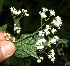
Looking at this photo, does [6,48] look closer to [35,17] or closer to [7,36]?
[7,36]

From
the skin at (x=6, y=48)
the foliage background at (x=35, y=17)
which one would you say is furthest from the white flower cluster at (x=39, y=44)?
the foliage background at (x=35, y=17)

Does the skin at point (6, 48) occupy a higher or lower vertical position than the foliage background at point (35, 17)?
lower

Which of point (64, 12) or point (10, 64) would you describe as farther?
point (64, 12)

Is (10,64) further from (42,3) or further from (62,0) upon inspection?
(62,0)

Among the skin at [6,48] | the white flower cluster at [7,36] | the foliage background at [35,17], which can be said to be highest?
the foliage background at [35,17]

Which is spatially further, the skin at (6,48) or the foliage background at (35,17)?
the foliage background at (35,17)

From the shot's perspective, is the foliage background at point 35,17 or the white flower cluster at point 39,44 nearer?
the white flower cluster at point 39,44

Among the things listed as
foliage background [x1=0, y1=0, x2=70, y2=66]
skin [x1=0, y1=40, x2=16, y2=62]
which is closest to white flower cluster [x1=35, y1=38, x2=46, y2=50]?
skin [x1=0, y1=40, x2=16, y2=62]

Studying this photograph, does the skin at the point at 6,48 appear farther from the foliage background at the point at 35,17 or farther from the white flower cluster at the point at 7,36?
the foliage background at the point at 35,17

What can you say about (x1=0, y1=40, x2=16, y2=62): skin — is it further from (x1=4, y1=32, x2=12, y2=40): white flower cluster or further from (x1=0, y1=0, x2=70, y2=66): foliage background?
(x1=0, y1=0, x2=70, y2=66): foliage background

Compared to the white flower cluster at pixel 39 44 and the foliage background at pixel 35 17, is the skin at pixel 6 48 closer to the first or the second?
the white flower cluster at pixel 39 44

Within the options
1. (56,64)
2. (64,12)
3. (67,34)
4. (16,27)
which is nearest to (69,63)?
(56,64)
